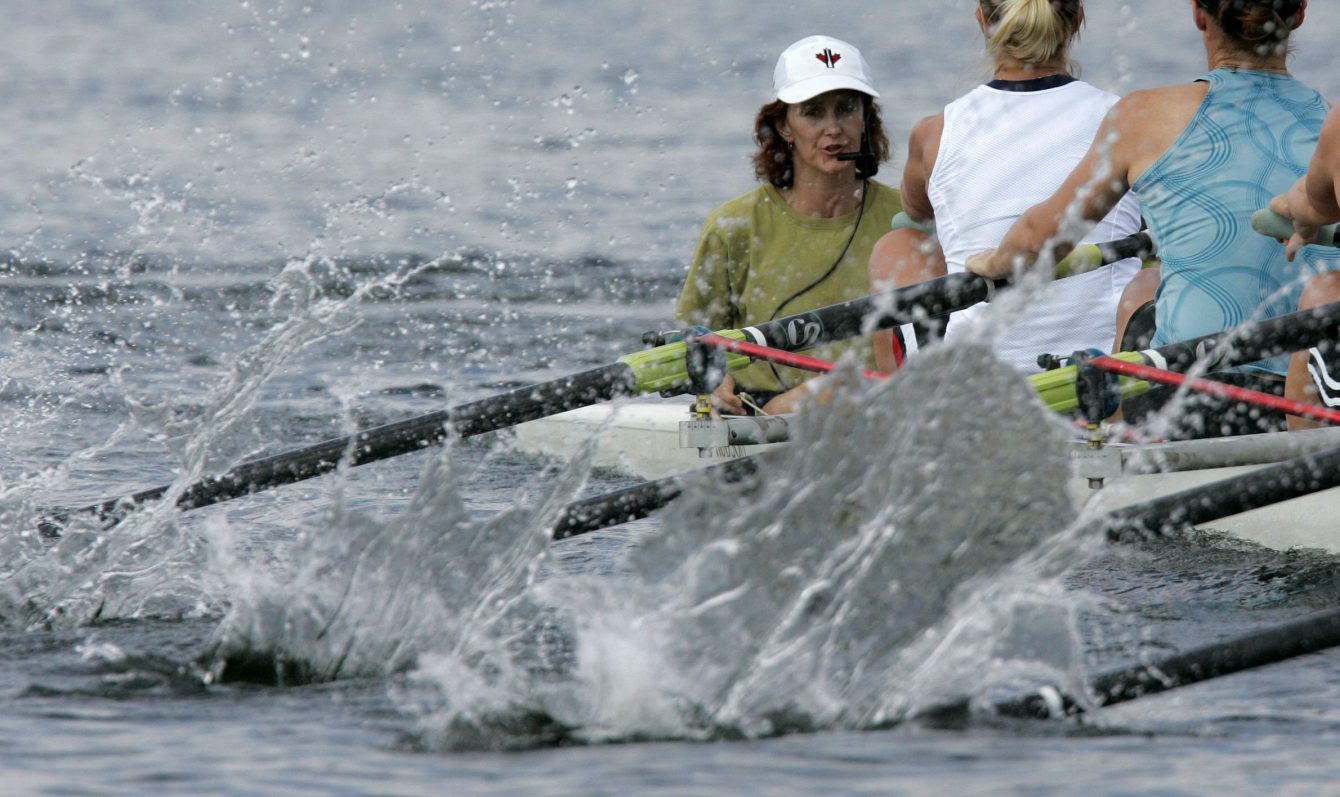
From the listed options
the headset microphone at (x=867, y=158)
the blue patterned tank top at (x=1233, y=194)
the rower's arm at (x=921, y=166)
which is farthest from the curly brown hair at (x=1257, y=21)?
the headset microphone at (x=867, y=158)

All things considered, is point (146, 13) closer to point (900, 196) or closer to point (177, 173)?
point (177, 173)

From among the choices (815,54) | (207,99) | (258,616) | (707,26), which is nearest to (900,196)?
(815,54)

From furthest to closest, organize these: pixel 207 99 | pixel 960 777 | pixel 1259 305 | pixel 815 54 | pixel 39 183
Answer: pixel 207 99
pixel 39 183
pixel 815 54
pixel 1259 305
pixel 960 777

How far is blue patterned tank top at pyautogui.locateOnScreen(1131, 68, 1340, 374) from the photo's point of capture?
15.3 feet

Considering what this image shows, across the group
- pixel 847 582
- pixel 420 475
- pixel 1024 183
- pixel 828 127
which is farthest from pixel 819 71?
pixel 847 582

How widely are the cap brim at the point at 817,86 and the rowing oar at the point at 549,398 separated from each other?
91 centimetres

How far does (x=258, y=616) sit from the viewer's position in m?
4.23

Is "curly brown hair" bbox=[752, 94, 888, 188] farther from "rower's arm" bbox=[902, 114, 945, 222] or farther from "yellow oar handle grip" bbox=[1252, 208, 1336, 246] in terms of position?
"yellow oar handle grip" bbox=[1252, 208, 1336, 246]

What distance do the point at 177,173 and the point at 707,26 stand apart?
25.6 feet

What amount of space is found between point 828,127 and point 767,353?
3.73 feet

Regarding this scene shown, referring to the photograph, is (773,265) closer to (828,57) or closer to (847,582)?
(828,57)

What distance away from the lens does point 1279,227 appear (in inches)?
175

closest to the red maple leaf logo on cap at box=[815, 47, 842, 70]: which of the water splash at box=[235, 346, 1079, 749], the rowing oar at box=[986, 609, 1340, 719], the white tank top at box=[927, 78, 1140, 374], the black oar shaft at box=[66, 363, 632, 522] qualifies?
the white tank top at box=[927, 78, 1140, 374]

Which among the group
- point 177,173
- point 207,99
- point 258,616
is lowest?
point 258,616
